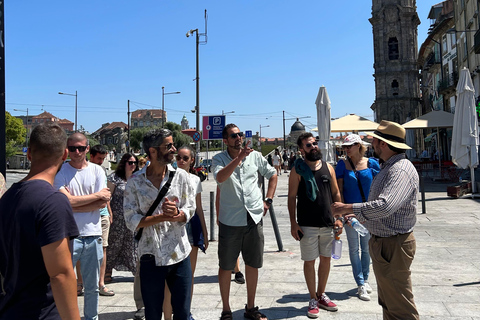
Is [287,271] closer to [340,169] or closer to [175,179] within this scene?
[340,169]

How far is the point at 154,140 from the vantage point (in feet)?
10.6

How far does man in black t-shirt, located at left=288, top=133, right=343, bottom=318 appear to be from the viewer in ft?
15.1

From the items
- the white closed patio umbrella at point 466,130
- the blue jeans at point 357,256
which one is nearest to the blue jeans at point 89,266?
the blue jeans at point 357,256

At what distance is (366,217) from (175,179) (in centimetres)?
144

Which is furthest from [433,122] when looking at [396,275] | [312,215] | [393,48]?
[393,48]

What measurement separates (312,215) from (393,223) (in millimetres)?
1317

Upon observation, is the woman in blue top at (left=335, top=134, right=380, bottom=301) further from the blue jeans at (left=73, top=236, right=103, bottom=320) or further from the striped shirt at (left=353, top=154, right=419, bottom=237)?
the blue jeans at (left=73, top=236, right=103, bottom=320)

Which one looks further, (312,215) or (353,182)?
(353,182)

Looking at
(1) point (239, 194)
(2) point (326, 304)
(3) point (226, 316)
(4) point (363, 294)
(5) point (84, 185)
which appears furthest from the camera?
(4) point (363, 294)

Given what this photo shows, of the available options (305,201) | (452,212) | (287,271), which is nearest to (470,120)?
(452,212)

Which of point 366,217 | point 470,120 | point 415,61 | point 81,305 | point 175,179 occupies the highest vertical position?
point 415,61

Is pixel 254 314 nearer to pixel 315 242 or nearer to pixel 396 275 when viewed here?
pixel 315 242

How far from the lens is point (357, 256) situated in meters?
5.02

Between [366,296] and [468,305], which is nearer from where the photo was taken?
[468,305]
